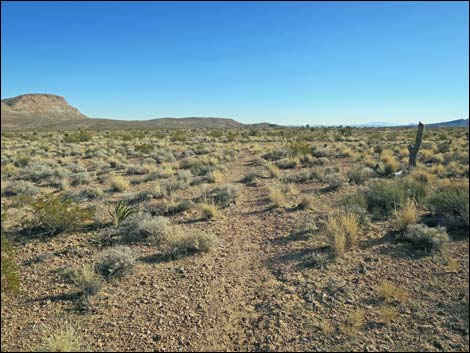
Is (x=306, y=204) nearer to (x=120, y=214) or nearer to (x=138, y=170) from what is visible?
(x=120, y=214)

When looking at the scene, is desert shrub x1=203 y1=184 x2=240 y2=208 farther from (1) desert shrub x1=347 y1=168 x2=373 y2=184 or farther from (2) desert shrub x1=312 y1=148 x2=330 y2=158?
(2) desert shrub x1=312 y1=148 x2=330 y2=158

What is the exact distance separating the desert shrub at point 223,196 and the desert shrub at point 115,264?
4160 millimetres

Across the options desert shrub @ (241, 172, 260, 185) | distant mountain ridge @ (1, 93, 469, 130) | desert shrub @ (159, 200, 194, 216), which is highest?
distant mountain ridge @ (1, 93, 469, 130)

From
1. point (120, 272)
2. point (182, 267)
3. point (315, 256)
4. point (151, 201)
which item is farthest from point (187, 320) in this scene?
point (151, 201)

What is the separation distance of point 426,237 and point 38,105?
543ft

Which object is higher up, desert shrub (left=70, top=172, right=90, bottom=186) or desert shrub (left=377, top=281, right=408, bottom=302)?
desert shrub (left=70, top=172, right=90, bottom=186)

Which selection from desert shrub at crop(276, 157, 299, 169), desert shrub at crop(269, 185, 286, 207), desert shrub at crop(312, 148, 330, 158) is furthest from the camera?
desert shrub at crop(312, 148, 330, 158)

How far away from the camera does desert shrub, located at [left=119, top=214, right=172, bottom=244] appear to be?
21.8 feet

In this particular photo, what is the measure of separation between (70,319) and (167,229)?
9.64ft

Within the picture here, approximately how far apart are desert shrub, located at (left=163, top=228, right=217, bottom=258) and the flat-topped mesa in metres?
130

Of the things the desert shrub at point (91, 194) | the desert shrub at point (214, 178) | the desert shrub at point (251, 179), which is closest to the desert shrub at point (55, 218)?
the desert shrub at point (91, 194)

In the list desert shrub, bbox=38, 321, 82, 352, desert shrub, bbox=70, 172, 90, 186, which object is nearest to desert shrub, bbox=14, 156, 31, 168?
desert shrub, bbox=70, 172, 90, 186

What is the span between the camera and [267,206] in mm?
9148

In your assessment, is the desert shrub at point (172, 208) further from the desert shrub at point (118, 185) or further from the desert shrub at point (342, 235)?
the desert shrub at point (342, 235)
